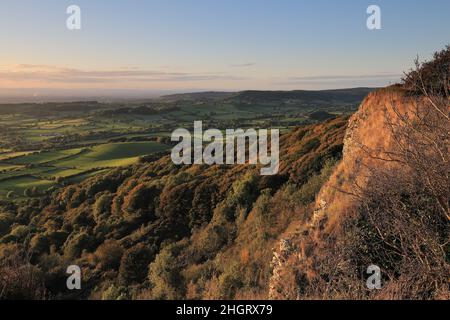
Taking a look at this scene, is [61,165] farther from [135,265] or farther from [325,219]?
[325,219]

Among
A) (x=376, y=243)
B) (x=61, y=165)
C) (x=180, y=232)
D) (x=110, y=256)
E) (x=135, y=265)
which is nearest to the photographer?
(x=376, y=243)

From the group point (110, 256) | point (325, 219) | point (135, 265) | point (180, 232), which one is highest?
point (325, 219)

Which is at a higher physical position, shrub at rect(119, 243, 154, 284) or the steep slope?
the steep slope

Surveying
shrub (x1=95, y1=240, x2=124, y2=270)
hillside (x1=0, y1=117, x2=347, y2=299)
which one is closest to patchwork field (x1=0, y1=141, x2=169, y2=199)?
hillside (x1=0, y1=117, x2=347, y2=299)

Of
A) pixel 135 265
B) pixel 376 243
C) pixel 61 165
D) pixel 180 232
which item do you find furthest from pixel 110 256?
pixel 61 165

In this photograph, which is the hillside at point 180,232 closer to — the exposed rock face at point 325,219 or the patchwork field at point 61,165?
the exposed rock face at point 325,219

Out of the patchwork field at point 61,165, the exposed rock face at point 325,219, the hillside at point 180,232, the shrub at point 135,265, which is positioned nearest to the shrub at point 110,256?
the hillside at point 180,232

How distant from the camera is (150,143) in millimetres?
84625

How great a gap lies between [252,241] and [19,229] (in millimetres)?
27839

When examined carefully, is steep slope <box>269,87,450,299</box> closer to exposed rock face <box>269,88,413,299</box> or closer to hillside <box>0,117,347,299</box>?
exposed rock face <box>269,88,413,299</box>

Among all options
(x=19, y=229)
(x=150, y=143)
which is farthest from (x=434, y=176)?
(x=150, y=143)

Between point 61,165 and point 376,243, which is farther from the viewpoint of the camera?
point 61,165

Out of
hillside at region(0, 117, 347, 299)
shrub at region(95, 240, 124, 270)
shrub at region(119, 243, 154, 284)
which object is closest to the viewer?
hillside at region(0, 117, 347, 299)
